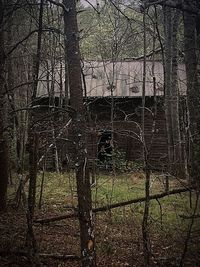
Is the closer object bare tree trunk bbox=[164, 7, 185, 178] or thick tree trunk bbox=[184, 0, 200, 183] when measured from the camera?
thick tree trunk bbox=[184, 0, 200, 183]

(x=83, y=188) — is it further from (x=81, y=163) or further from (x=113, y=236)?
(x=113, y=236)

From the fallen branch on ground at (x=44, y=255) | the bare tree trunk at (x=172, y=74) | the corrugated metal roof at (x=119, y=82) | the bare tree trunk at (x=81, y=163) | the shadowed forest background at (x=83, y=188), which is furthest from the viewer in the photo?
the corrugated metal roof at (x=119, y=82)

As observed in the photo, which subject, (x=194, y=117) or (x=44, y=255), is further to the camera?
(x=194, y=117)

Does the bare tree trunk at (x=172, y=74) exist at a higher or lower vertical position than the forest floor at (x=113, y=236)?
higher

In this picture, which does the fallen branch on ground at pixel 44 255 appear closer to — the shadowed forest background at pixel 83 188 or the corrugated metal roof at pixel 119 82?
the shadowed forest background at pixel 83 188

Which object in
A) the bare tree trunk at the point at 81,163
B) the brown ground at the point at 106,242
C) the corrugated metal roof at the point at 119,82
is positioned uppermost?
the corrugated metal roof at the point at 119,82

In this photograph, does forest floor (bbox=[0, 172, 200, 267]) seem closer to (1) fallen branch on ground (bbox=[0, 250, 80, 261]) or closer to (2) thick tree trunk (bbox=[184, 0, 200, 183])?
(1) fallen branch on ground (bbox=[0, 250, 80, 261])

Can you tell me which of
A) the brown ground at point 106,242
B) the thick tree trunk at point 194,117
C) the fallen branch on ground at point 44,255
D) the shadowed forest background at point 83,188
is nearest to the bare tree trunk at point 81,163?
the shadowed forest background at point 83,188

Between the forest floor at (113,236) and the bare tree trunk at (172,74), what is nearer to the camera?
the forest floor at (113,236)

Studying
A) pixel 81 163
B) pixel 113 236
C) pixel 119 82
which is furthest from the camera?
pixel 119 82

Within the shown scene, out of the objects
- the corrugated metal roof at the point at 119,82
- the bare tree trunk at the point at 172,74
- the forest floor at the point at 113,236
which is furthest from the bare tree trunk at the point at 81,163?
the corrugated metal roof at the point at 119,82

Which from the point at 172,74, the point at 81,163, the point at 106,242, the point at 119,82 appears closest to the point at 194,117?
the point at 81,163

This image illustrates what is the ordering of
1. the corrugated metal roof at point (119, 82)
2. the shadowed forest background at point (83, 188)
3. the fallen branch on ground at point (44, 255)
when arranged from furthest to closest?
the corrugated metal roof at point (119, 82) < the fallen branch on ground at point (44, 255) < the shadowed forest background at point (83, 188)

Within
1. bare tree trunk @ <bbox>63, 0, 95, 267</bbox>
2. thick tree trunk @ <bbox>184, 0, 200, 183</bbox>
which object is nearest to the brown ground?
thick tree trunk @ <bbox>184, 0, 200, 183</bbox>
